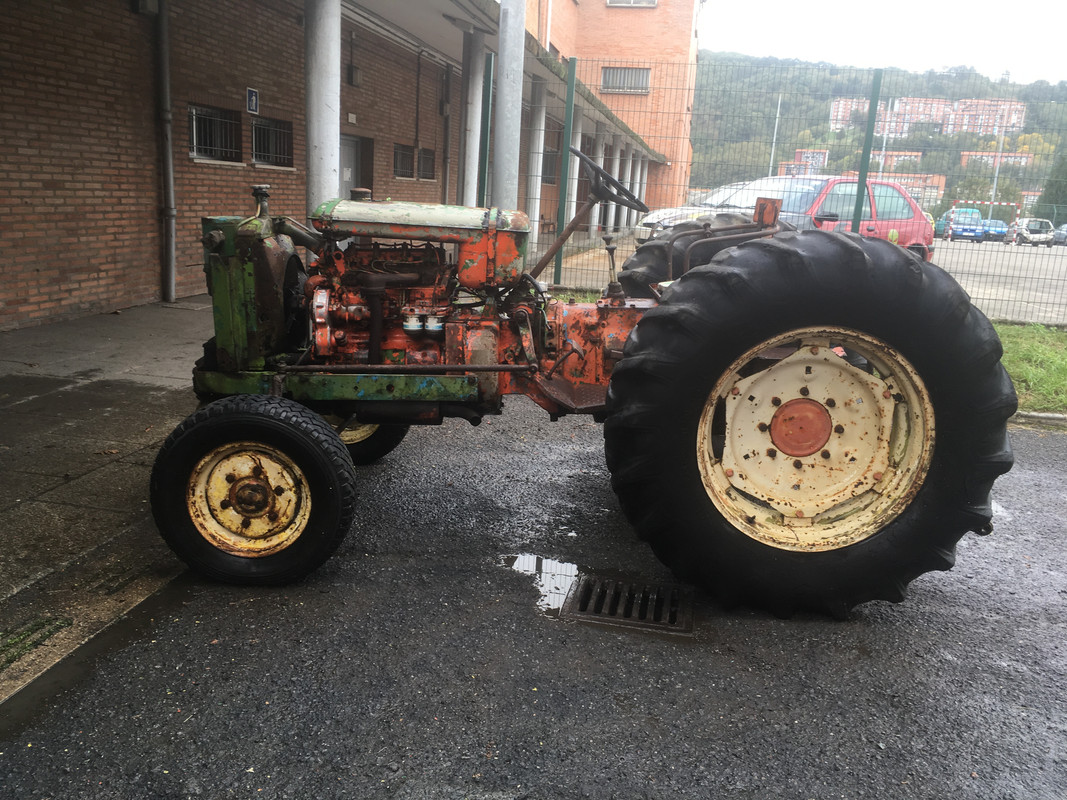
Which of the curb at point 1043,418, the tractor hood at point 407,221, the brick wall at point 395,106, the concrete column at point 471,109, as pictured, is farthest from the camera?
the brick wall at point 395,106

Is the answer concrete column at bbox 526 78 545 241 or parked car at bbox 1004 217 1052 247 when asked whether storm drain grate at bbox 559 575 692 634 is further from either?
parked car at bbox 1004 217 1052 247

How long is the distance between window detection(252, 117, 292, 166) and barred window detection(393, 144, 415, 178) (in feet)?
12.1

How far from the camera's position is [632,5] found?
36562 mm

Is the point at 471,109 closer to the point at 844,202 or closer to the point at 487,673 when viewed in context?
the point at 844,202

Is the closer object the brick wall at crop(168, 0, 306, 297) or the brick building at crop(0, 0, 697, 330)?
the brick building at crop(0, 0, 697, 330)

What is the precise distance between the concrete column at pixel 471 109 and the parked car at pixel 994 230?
266 inches

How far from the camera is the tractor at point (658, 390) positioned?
2951 millimetres

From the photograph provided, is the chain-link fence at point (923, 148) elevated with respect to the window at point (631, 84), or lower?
lower

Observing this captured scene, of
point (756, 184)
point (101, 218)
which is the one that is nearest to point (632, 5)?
point (756, 184)

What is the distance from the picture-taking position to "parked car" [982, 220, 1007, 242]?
9.91 m

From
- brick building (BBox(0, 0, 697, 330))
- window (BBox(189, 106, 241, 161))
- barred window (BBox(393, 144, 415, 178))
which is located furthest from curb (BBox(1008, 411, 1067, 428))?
barred window (BBox(393, 144, 415, 178))

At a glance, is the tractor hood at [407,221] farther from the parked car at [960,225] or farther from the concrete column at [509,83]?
the parked car at [960,225]

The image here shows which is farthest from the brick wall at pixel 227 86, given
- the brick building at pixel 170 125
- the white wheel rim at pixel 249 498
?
the white wheel rim at pixel 249 498

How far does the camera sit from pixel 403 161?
15906 millimetres
